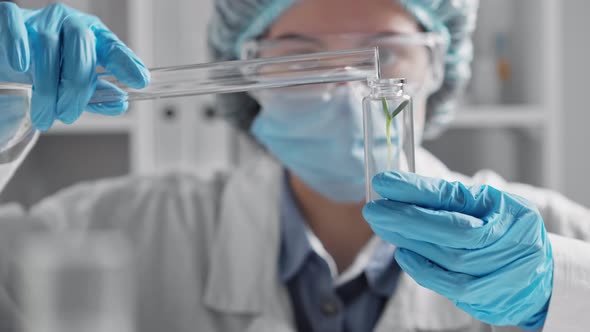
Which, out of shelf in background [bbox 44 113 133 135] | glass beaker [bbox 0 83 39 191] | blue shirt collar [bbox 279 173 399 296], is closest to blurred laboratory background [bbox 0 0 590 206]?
shelf in background [bbox 44 113 133 135]

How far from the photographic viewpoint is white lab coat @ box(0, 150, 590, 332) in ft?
3.80

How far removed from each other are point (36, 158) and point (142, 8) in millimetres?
738

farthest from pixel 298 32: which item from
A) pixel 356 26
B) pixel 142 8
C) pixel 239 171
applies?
pixel 142 8

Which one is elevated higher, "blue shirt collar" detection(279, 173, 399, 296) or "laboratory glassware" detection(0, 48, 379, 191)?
"laboratory glassware" detection(0, 48, 379, 191)

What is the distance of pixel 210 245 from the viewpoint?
4.24 feet

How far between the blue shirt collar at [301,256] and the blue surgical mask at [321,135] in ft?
0.39

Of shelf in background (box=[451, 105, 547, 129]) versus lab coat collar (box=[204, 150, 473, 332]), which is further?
shelf in background (box=[451, 105, 547, 129])

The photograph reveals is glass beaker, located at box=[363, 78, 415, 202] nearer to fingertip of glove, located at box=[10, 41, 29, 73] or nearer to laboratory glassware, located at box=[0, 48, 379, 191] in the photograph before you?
laboratory glassware, located at box=[0, 48, 379, 191]

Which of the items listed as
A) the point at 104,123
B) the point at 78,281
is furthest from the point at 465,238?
the point at 104,123

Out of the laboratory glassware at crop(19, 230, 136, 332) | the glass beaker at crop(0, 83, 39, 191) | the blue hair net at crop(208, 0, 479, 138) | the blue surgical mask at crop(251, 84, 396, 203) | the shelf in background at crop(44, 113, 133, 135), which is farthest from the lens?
the shelf in background at crop(44, 113, 133, 135)

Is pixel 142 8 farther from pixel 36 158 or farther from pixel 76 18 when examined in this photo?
pixel 76 18

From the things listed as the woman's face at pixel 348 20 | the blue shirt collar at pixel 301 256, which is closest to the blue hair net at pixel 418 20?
the woman's face at pixel 348 20

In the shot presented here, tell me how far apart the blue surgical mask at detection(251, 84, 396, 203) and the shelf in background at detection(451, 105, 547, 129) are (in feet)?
2.58

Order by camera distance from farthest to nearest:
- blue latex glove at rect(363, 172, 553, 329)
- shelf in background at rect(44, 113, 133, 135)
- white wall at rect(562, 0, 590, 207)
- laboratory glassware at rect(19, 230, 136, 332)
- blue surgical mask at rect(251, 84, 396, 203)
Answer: white wall at rect(562, 0, 590, 207) < shelf in background at rect(44, 113, 133, 135) < laboratory glassware at rect(19, 230, 136, 332) < blue surgical mask at rect(251, 84, 396, 203) < blue latex glove at rect(363, 172, 553, 329)
